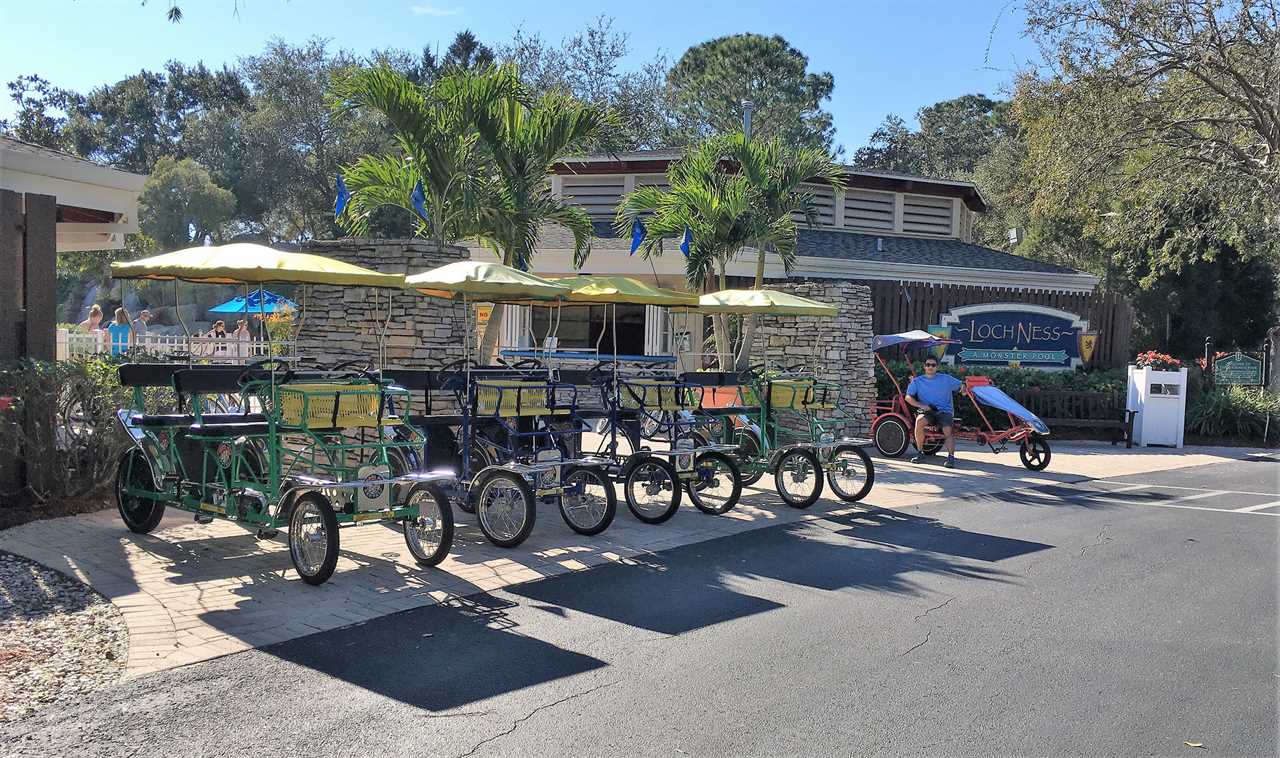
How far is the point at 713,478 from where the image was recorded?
9969 millimetres

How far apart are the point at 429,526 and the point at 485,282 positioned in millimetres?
2199

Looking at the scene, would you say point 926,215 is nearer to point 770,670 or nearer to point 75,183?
point 75,183

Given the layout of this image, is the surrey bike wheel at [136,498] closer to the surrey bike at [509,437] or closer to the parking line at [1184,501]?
the surrey bike at [509,437]

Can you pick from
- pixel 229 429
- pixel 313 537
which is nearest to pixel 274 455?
pixel 229 429

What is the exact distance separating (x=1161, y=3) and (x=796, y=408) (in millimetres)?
14135

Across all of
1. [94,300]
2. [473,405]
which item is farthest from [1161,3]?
[94,300]

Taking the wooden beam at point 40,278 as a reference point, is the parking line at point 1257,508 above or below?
below

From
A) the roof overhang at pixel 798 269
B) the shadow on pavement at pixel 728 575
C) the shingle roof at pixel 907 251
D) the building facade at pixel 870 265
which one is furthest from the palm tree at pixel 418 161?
the shingle roof at pixel 907 251

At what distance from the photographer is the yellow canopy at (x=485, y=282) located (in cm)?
848

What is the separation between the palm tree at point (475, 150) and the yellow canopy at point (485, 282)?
10.9ft

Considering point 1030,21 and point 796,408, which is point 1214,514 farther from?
point 1030,21

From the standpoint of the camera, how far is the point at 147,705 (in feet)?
15.6

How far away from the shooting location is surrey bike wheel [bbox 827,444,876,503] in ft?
35.1

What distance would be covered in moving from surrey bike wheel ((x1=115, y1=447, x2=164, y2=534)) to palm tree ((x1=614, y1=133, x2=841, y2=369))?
8757 mm
